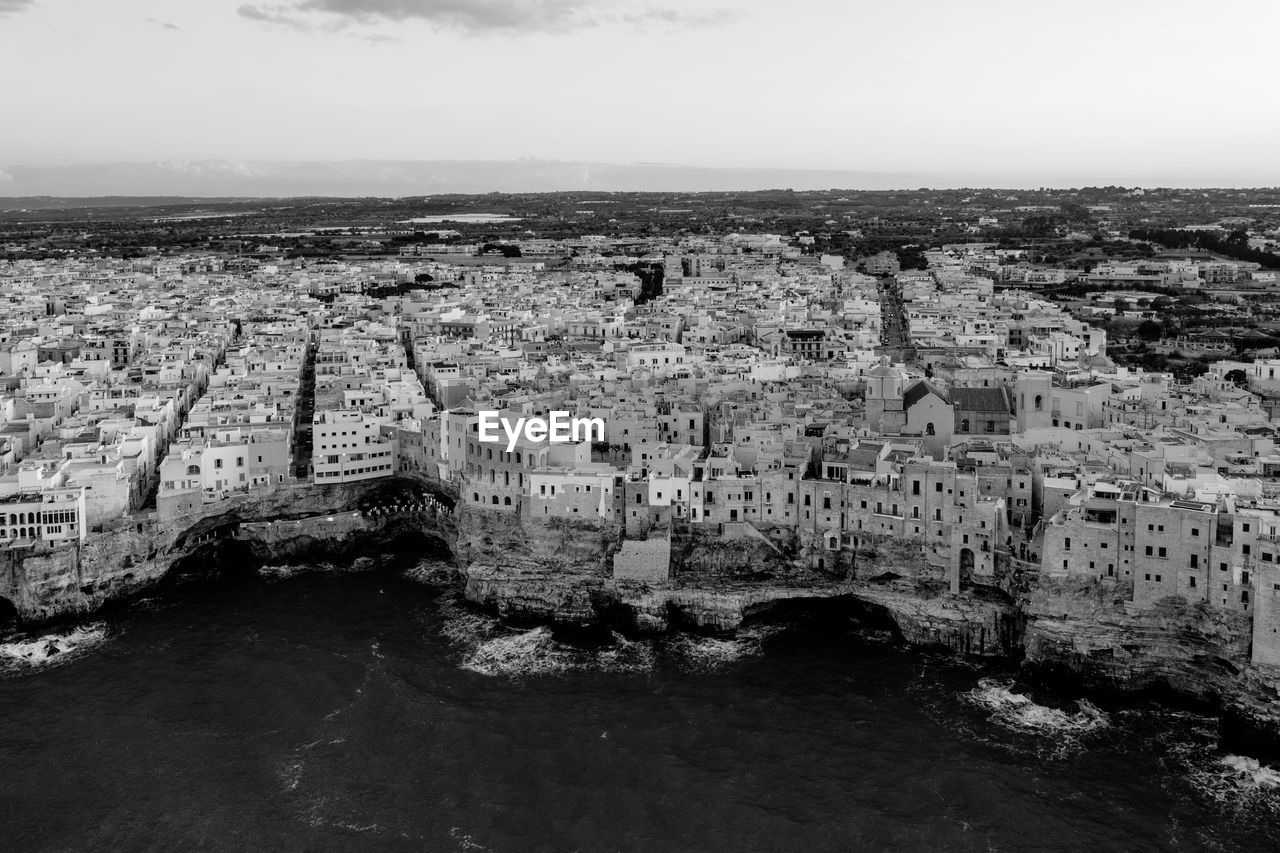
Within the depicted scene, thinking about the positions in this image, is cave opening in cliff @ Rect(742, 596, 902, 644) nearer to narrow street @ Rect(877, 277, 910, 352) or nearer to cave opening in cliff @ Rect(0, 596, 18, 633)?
cave opening in cliff @ Rect(0, 596, 18, 633)

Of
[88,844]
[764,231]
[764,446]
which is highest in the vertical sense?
[764,231]

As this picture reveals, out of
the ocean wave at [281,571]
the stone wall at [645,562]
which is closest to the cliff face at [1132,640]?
the stone wall at [645,562]

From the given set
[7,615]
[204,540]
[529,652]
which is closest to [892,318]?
[204,540]

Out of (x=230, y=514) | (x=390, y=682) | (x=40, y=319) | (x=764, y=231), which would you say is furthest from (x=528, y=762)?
(x=764, y=231)

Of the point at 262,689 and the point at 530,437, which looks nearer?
the point at 262,689

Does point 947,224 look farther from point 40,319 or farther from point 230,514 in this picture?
point 230,514
